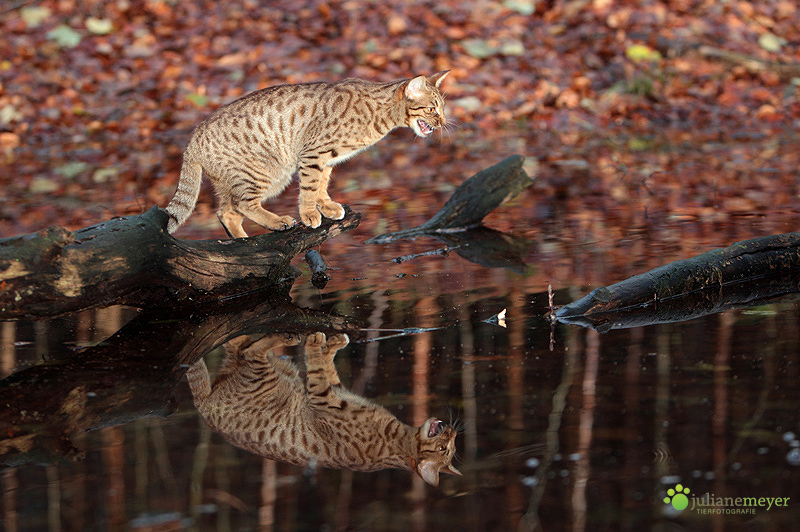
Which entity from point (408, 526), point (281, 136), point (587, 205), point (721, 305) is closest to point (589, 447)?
point (408, 526)

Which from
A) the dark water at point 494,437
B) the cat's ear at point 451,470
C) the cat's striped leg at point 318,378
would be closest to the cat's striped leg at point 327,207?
the dark water at point 494,437

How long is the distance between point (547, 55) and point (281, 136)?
330 inches

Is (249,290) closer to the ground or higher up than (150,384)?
higher up

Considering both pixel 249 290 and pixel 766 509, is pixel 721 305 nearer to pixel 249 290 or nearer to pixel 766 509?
pixel 766 509

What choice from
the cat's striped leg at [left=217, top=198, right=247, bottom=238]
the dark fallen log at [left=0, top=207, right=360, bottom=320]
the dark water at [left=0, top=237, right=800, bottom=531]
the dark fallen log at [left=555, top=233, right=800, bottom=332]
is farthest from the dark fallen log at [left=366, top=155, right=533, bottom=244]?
the dark fallen log at [left=555, top=233, right=800, bottom=332]

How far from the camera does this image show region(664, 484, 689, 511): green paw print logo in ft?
9.38

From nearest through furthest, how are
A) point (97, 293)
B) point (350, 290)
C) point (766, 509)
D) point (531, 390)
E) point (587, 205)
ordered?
point (766, 509) → point (531, 390) → point (97, 293) → point (350, 290) → point (587, 205)

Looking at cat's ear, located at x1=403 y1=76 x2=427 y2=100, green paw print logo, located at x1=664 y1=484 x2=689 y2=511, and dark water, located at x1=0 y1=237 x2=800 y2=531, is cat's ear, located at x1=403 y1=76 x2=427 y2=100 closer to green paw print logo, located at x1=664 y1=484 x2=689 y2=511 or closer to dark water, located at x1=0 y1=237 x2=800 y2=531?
dark water, located at x1=0 y1=237 x2=800 y2=531

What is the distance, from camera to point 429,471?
126 inches

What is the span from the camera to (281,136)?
5977mm

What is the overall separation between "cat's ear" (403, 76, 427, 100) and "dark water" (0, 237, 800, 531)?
1896 millimetres

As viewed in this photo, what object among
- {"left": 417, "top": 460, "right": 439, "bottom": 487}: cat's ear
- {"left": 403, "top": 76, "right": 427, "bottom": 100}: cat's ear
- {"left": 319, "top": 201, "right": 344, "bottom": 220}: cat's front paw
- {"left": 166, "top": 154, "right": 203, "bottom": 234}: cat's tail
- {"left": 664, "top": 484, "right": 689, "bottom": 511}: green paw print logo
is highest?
{"left": 403, "top": 76, "right": 427, "bottom": 100}: cat's ear

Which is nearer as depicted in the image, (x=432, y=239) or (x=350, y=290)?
(x=350, y=290)

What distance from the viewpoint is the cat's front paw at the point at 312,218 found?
5879mm
